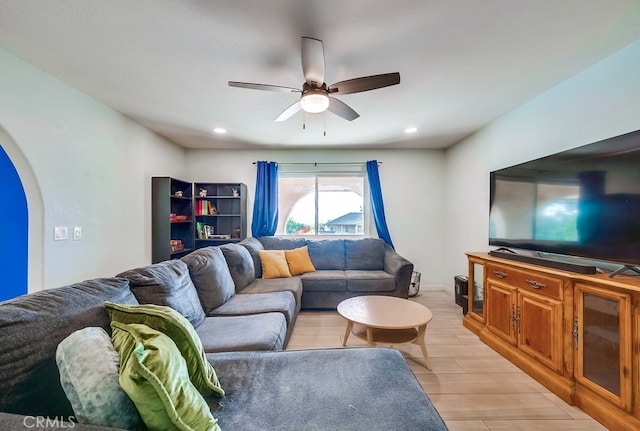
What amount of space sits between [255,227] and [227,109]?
2.07 m

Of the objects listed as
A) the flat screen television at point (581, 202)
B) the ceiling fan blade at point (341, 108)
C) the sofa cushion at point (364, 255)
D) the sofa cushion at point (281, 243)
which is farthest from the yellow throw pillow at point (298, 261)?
the flat screen television at point (581, 202)

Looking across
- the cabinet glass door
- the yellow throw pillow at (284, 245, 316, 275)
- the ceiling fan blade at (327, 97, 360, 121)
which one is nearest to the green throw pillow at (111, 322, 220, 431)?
the ceiling fan blade at (327, 97, 360, 121)

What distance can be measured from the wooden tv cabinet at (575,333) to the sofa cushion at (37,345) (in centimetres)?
263

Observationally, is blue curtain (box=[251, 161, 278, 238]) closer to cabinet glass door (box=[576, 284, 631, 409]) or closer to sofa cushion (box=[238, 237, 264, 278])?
sofa cushion (box=[238, 237, 264, 278])

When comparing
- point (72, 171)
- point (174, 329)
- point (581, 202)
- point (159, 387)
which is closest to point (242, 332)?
point (174, 329)

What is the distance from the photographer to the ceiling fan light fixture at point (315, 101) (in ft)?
6.17

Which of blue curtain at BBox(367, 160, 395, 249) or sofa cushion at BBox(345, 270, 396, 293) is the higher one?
blue curtain at BBox(367, 160, 395, 249)

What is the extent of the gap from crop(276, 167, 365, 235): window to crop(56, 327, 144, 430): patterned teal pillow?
12.5ft

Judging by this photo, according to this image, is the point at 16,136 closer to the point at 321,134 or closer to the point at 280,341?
the point at 280,341

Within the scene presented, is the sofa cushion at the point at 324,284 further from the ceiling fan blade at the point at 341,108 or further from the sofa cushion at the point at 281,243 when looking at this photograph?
the ceiling fan blade at the point at 341,108

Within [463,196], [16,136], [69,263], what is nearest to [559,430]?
[463,196]

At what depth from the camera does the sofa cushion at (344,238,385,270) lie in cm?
388

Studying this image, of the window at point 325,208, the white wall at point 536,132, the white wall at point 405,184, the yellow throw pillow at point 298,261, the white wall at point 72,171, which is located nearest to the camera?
the white wall at point 536,132

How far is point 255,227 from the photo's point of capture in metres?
4.38
